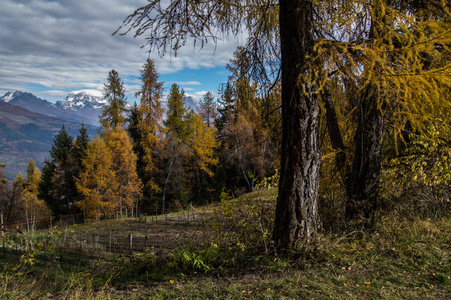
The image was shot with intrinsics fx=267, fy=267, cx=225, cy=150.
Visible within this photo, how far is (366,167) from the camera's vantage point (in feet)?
15.8

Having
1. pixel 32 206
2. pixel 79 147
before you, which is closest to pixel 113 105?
pixel 79 147

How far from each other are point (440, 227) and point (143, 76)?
103 feet

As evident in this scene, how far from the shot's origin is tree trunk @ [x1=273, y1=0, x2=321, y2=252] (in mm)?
3715

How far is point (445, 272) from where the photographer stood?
3.26m

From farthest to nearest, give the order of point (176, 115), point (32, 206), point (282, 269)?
point (32, 206) → point (176, 115) → point (282, 269)

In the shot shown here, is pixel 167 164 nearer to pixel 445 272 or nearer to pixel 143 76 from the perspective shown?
A: pixel 143 76

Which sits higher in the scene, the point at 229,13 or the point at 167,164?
the point at 229,13

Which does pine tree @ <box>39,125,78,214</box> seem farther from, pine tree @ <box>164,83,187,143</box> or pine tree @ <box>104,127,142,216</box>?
pine tree @ <box>164,83,187,143</box>

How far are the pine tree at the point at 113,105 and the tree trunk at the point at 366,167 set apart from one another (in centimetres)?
3401

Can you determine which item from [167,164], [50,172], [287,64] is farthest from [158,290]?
[50,172]

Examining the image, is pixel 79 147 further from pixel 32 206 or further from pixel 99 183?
pixel 32 206

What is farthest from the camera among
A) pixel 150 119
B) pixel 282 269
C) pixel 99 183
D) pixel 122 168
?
pixel 150 119

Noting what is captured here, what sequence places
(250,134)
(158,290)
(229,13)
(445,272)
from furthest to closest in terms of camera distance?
1. (250,134)
2. (229,13)
3. (158,290)
4. (445,272)

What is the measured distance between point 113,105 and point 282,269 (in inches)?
1487
